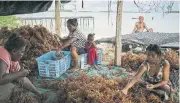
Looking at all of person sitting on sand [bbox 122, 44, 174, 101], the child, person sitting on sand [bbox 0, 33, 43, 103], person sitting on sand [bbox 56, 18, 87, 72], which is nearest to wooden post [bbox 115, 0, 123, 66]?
the child

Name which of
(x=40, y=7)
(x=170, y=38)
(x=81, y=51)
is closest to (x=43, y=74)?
(x=81, y=51)

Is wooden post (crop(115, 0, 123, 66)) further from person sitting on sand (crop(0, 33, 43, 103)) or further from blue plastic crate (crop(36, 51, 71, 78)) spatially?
person sitting on sand (crop(0, 33, 43, 103))

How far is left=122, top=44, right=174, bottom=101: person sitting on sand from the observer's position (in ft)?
13.1

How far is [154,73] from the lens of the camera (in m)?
4.21

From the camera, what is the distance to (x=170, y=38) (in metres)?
9.55

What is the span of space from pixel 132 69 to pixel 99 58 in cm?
73

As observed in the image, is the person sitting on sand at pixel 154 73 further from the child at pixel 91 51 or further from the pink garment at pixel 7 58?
the child at pixel 91 51

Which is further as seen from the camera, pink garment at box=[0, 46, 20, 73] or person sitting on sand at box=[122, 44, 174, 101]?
person sitting on sand at box=[122, 44, 174, 101]

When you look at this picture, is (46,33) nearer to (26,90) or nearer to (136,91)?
(26,90)

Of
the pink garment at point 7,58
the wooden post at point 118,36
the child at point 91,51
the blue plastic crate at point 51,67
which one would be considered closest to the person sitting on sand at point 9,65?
the pink garment at point 7,58

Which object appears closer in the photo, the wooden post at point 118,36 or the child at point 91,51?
the child at point 91,51

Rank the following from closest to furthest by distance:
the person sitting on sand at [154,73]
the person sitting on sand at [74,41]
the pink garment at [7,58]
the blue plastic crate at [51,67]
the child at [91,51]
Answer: the pink garment at [7,58]
the person sitting on sand at [154,73]
the blue plastic crate at [51,67]
the person sitting on sand at [74,41]
the child at [91,51]

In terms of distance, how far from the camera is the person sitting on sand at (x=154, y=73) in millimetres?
3996

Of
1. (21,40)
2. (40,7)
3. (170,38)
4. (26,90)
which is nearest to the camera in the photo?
(40,7)
